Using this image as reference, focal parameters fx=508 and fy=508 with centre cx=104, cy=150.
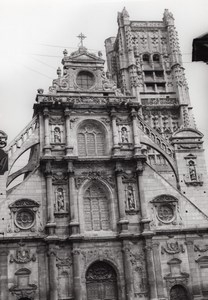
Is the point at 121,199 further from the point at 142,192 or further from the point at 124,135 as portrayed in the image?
the point at 124,135

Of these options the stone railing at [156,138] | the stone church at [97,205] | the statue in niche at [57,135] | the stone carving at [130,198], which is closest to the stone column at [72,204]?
the stone church at [97,205]

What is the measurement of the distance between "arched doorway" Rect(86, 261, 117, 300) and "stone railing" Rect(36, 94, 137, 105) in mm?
8745

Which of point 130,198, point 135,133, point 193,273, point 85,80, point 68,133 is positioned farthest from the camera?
point 85,80

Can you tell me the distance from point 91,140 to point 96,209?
12.7 ft

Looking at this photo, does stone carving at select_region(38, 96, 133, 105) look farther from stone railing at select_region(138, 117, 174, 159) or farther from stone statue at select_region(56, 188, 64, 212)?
stone statue at select_region(56, 188, 64, 212)

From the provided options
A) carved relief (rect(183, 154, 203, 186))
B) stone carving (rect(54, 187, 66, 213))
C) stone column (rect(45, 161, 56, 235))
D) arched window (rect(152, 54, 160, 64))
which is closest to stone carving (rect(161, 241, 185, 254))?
carved relief (rect(183, 154, 203, 186))

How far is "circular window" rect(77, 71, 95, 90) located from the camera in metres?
29.1

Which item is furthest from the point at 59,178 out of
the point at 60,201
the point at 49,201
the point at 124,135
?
the point at 124,135

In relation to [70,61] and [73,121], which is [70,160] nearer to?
[73,121]

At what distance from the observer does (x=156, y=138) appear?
2858 cm

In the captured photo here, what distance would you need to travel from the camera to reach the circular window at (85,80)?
29.1 metres

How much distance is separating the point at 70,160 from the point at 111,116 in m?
3.73

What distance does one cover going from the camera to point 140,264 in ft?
82.7

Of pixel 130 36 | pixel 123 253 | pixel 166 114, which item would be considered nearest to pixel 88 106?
pixel 123 253
